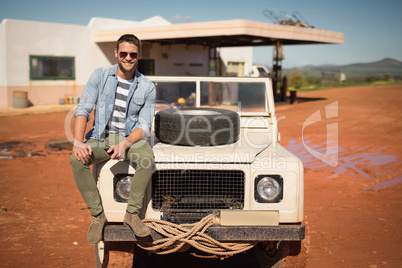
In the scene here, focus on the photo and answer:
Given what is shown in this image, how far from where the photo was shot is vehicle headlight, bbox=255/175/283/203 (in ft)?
10.0

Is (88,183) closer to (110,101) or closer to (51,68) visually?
(110,101)

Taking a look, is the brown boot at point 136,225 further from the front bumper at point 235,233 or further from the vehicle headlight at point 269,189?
the vehicle headlight at point 269,189

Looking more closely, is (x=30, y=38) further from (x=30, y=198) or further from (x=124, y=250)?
(x=124, y=250)

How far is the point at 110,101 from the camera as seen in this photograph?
334cm

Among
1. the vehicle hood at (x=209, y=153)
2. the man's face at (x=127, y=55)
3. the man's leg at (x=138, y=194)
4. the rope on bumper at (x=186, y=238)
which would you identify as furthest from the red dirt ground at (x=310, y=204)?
the man's face at (x=127, y=55)

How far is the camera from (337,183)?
6.66m

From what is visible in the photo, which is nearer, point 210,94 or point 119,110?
point 119,110

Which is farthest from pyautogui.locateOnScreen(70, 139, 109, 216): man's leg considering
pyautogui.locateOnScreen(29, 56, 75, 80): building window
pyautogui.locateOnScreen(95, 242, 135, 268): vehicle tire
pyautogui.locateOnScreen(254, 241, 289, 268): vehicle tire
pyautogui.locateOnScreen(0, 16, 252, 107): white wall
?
pyautogui.locateOnScreen(29, 56, 75, 80): building window

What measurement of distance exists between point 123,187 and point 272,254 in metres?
1.47

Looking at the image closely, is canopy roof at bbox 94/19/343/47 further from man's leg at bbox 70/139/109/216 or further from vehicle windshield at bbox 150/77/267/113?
man's leg at bbox 70/139/109/216

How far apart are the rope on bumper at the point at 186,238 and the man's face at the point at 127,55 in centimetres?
126

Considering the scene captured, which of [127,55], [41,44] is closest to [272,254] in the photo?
[127,55]

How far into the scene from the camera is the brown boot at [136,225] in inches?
112

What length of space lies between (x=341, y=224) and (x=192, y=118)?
258cm
